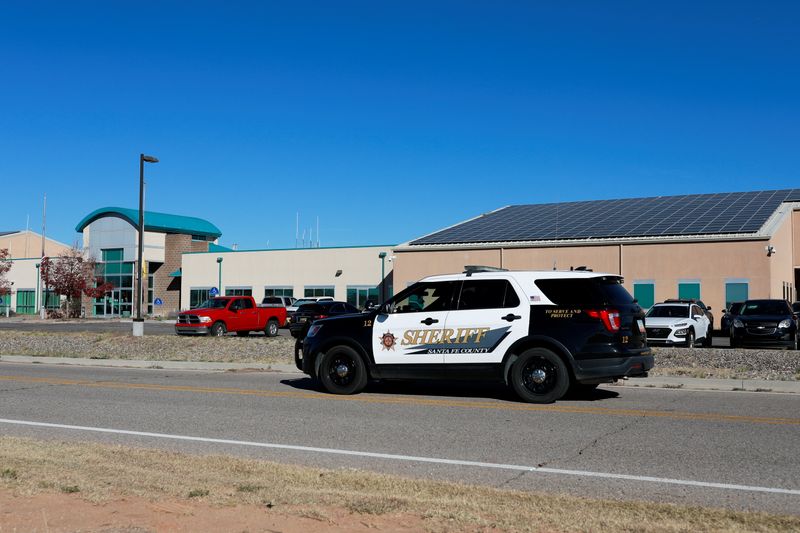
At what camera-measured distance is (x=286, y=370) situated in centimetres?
1856

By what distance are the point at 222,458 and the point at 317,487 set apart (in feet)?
5.62

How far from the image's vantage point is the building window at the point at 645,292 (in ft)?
128

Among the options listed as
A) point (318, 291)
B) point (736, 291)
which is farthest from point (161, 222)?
point (736, 291)

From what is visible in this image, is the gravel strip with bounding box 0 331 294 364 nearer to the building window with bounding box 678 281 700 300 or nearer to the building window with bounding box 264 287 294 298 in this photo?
the building window with bounding box 678 281 700 300

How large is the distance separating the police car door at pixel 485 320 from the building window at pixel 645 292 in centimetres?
2802

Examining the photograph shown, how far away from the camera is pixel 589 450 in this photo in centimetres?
874

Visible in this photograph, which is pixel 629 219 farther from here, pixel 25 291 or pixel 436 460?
pixel 25 291

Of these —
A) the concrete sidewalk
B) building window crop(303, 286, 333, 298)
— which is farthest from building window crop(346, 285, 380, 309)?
the concrete sidewalk

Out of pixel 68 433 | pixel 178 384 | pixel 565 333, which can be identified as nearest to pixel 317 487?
pixel 68 433

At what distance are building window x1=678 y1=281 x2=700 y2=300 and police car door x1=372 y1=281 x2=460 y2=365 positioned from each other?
92.0 feet

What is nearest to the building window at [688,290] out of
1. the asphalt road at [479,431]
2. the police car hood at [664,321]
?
the police car hood at [664,321]

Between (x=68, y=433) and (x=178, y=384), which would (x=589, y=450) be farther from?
(x=178, y=384)

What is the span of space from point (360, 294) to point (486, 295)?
141ft

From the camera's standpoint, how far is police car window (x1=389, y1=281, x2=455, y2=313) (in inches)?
516
